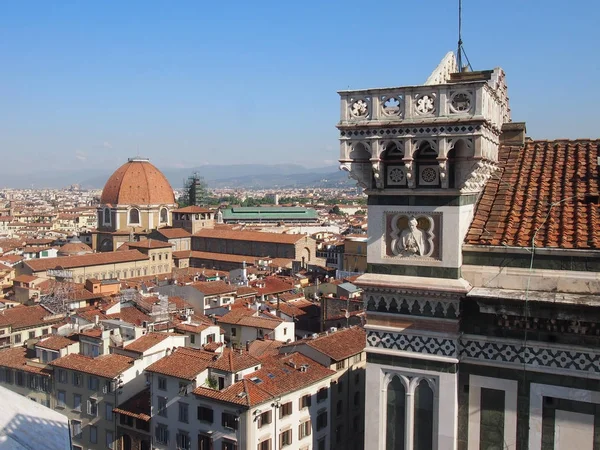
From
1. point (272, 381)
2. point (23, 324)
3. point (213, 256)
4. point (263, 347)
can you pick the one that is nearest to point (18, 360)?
point (23, 324)

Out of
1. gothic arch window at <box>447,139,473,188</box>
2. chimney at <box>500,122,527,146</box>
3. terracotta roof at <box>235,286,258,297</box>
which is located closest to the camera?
gothic arch window at <box>447,139,473,188</box>

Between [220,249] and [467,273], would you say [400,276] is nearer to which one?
[467,273]

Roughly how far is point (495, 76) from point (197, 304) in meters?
30.0

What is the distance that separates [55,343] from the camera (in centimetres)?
2588

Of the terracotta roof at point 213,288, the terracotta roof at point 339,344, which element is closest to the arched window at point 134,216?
the terracotta roof at point 213,288

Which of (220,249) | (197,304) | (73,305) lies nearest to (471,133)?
(197,304)

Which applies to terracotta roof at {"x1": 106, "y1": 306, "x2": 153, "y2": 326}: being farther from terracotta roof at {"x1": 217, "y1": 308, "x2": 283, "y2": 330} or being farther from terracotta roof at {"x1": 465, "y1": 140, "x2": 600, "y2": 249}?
terracotta roof at {"x1": 465, "y1": 140, "x2": 600, "y2": 249}

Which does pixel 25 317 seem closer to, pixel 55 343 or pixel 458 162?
pixel 55 343

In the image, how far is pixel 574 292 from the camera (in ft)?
18.6

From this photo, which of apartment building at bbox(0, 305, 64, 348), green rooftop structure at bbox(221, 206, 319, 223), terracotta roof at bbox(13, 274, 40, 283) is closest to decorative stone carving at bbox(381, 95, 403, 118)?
apartment building at bbox(0, 305, 64, 348)

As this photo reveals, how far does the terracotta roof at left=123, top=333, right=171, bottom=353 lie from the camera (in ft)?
77.2

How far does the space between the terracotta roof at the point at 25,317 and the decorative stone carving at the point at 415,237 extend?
29107 mm

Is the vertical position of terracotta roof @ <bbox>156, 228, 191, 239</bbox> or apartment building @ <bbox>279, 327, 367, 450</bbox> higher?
terracotta roof @ <bbox>156, 228, 191, 239</bbox>

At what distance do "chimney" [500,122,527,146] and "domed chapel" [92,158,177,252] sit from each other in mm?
70125
